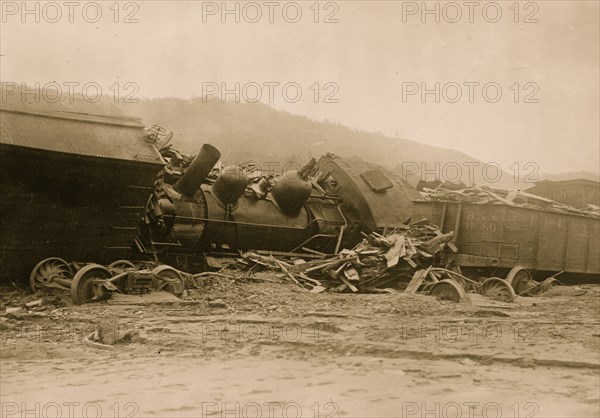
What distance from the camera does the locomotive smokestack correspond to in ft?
33.9

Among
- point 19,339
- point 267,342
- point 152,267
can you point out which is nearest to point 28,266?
point 152,267

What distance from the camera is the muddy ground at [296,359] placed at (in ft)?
12.1

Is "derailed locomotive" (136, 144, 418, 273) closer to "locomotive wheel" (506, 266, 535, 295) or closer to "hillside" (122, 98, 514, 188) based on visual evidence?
"locomotive wheel" (506, 266, 535, 295)

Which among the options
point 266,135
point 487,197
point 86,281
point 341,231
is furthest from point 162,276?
point 266,135

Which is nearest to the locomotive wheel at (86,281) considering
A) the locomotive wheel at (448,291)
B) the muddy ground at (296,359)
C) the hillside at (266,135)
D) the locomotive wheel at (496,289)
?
the muddy ground at (296,359)

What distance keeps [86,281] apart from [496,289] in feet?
22.0

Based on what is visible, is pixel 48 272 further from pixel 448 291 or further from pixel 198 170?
pixel 448 291

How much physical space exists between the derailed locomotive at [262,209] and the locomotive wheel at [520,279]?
9.57ft

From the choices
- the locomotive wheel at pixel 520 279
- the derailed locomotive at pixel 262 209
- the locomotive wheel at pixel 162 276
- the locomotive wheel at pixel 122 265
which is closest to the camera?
the locomotive wheel at pixel 122 265

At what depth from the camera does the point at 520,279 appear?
11.6 metres

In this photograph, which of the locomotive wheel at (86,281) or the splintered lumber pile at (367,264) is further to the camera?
the splintered lumber pile at (367,264)

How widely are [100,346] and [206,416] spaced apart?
256cm

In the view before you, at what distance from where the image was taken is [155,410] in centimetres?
354

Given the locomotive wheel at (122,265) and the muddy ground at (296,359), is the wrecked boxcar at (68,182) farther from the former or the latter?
the muddy ground at (296,359)
